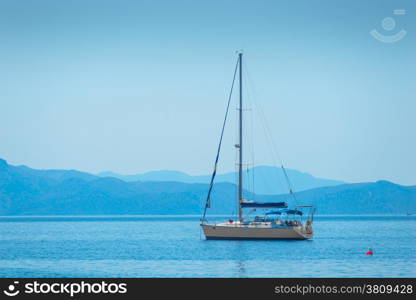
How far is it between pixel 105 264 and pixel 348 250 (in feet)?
74.5

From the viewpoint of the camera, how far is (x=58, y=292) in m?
27.3

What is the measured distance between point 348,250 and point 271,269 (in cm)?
1901

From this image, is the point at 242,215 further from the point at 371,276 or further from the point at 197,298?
the point at 197,298

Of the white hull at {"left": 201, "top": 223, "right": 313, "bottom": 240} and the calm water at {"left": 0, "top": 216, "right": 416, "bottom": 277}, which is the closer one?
the calm water at {"left": 0, "top": 216, "right": 416, "bottom": 277}

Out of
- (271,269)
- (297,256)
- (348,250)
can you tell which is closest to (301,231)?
(348,250)

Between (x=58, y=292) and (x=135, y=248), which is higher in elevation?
(x=58, y=292)

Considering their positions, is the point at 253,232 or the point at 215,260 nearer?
the point at 215,260

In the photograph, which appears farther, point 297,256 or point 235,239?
point 235,239

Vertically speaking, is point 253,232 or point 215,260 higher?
point 253,232

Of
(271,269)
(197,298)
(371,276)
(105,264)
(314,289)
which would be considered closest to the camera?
(197,298)

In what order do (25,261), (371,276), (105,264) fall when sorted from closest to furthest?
(371,276) < (105,264) < (25,261)

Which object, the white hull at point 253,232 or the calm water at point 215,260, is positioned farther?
the white hull at point 253,232

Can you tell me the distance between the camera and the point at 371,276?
145 feet

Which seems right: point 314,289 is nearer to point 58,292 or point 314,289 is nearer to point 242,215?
point 58,292
